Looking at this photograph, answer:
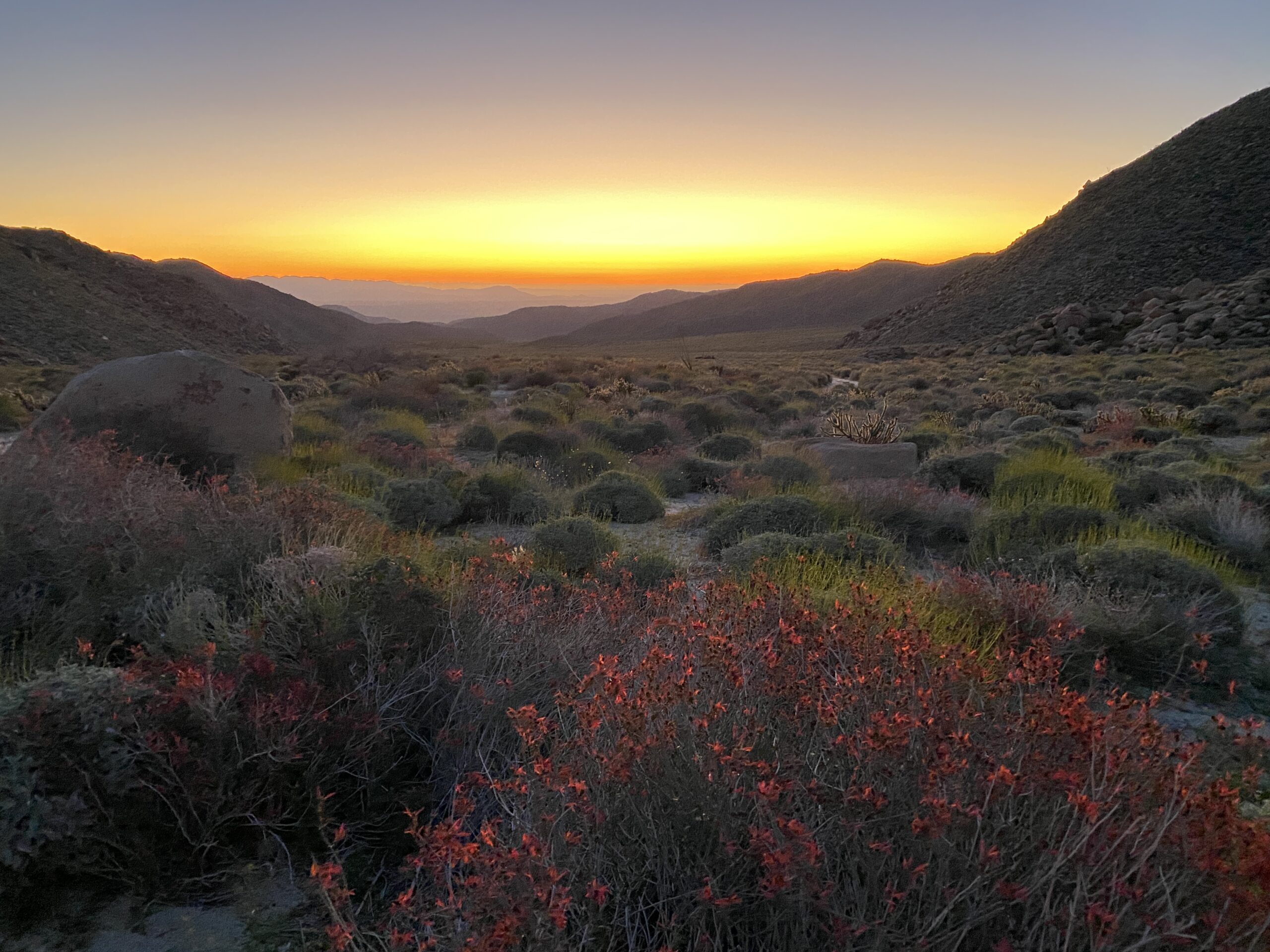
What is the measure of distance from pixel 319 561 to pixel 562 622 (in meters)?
1.32

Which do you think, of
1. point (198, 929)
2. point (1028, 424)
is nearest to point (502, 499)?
point (198, 929)

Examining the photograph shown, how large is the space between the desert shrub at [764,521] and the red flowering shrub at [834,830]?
4.43m

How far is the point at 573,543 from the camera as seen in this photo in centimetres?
689

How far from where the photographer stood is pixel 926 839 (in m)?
2.02

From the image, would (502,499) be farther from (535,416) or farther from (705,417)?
(705,417)

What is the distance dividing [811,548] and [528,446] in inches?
279

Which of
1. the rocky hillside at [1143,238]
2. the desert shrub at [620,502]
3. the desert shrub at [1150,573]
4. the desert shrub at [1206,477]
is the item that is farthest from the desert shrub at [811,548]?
the rocky hillside at [1143,238]

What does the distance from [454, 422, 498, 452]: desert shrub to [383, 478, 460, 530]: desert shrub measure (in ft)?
15.8

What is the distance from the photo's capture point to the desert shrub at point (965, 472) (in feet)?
32.7

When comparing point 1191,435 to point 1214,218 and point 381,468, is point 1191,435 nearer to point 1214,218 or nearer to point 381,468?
point 381,468

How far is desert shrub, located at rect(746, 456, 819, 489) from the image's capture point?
969 centimetres

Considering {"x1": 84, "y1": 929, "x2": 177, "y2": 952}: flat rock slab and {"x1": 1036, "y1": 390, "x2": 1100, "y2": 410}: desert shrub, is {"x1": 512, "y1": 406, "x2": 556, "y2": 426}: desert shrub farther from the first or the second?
{"x1": 84, "y1": 929, "x2": 177, "y2": 952}: flat rock slab

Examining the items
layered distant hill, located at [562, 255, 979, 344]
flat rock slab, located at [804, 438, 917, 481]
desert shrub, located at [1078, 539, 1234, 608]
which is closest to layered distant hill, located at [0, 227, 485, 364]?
flat rock slab, located at [804, 438, 917, 481]

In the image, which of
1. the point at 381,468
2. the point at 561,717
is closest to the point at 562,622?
the point at 561,717
